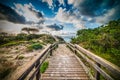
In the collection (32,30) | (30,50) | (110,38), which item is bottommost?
(30,50)

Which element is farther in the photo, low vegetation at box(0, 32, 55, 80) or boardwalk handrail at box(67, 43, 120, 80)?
low vegetation at box(0, 32, 55, 80)

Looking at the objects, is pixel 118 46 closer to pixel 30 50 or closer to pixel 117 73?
pixel 117 73

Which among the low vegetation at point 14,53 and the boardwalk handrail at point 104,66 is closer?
the boardwalk handrail at point 104,66

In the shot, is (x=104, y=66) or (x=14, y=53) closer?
(x=104, y=66)

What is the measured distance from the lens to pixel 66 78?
3.66 metres

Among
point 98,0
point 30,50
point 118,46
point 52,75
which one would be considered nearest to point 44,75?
point 52,75

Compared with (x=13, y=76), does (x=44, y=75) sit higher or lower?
lower

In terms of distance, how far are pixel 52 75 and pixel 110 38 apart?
5608 mm

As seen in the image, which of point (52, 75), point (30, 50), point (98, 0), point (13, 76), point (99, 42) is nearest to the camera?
point (13, 76)

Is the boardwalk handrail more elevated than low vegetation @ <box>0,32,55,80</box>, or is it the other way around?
the boardwalk handrail

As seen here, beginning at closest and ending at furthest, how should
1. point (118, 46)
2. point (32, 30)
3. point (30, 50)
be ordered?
point (118, 46) < point (30, 50) < point (32, 30)

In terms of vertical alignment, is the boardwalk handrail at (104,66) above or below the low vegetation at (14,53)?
above

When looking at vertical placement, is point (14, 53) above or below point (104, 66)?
below

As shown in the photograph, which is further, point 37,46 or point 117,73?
point 37,46
